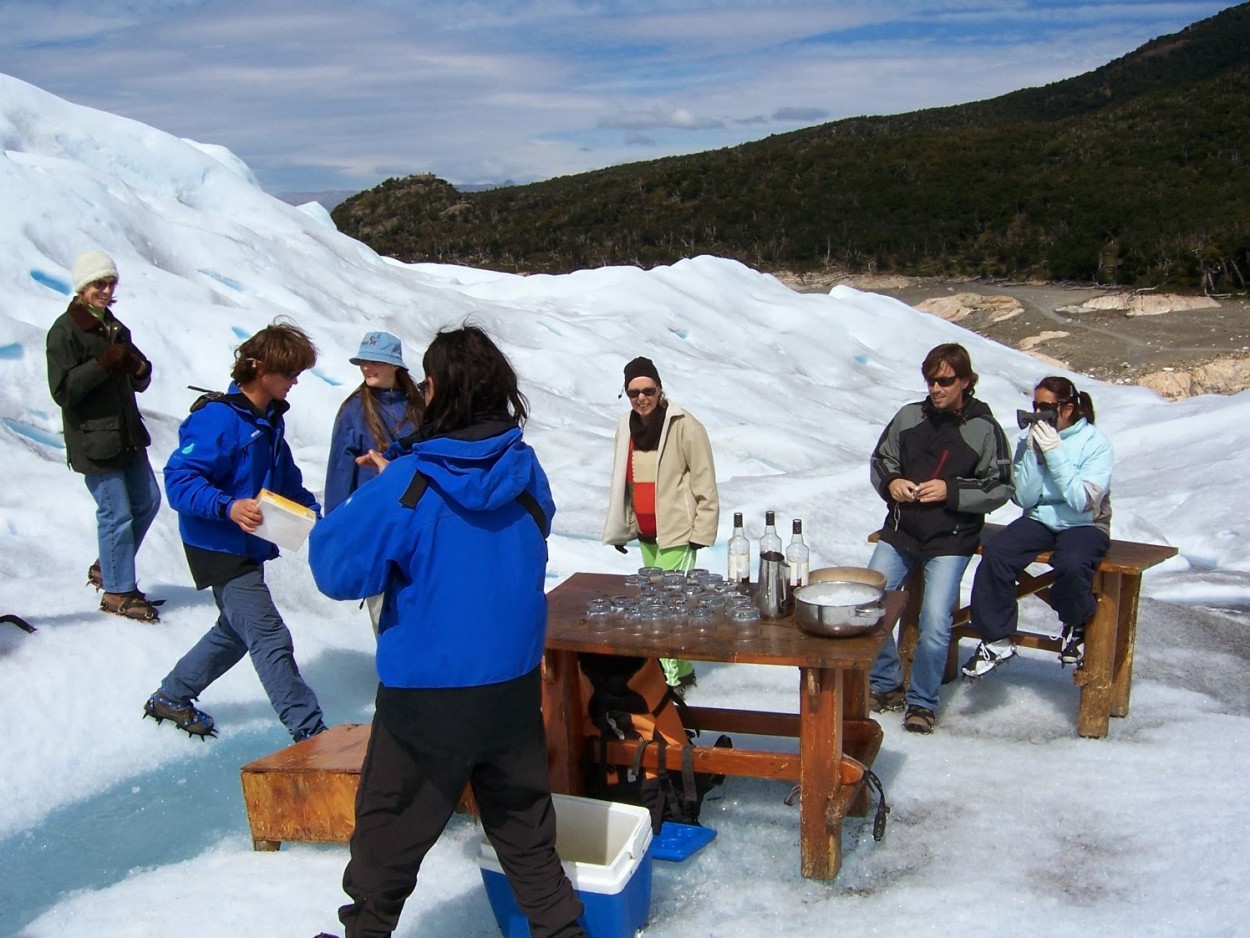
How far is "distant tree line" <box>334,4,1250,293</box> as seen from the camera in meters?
42.3

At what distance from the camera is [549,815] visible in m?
2.83

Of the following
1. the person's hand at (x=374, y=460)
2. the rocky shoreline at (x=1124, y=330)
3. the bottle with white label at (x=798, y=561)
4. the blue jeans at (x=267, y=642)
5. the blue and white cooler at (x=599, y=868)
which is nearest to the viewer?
the blue and white cooler at (x=599, y=868)

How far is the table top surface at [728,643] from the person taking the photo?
336 centimetres

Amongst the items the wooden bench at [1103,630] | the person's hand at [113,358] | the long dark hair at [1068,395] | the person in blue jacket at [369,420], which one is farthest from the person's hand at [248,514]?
the long dark hair at [1068,395]

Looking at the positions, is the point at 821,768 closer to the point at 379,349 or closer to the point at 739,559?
the point at 739,559

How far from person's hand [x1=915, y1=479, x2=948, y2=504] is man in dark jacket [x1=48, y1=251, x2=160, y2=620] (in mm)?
3216

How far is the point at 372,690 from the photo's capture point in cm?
516

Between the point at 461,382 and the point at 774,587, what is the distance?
4.98ft

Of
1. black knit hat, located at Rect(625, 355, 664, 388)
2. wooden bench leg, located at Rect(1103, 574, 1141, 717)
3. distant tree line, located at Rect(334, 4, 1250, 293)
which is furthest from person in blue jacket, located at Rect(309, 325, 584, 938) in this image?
distant tree line, located at Rect(334, 4, 1250, 293)

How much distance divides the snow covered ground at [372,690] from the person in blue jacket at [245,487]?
0.54 metres

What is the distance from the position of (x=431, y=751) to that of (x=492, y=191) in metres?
65.8

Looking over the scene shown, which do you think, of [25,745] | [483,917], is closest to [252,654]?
[25,745]

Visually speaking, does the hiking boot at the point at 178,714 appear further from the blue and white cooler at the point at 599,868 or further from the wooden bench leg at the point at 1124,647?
the wooden bench leg at the point at 1124,647

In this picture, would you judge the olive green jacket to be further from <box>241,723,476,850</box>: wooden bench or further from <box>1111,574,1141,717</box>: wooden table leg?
<box>1111,574,1141,717</box>: wooden table leg
